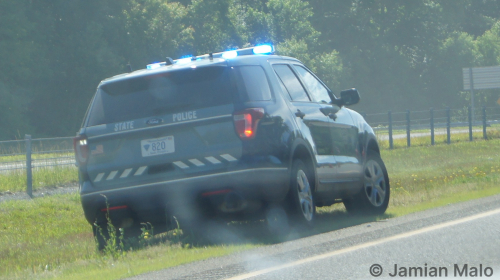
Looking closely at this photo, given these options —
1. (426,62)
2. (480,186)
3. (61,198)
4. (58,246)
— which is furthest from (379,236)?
(426,62)

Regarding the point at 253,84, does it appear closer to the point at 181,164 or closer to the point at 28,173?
the point at 181,164

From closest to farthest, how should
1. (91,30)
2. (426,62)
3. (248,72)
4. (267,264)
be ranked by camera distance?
(267,264), (248,72), (91,30), (426,62)

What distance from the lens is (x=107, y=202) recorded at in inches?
303

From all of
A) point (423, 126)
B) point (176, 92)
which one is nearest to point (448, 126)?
point (423, 126)

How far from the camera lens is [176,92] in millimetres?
7699

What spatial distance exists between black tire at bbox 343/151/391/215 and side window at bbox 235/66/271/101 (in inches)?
98.5

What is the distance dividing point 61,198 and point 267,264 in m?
9.78

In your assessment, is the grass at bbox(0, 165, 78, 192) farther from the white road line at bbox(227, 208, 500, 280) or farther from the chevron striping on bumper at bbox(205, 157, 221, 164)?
the white road line at bbox(227, 208, 500, 280)

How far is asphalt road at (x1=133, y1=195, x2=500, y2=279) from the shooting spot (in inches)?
225

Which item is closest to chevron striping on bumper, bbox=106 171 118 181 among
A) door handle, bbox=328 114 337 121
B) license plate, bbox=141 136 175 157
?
license plate, bbox=141 136 175 157

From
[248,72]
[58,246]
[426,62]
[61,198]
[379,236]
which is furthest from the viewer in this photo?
[426,62]

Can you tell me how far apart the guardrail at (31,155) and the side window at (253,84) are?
9970 millimetres

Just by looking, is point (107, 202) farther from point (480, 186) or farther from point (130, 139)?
point (480, 186)

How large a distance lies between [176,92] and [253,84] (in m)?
0.77
